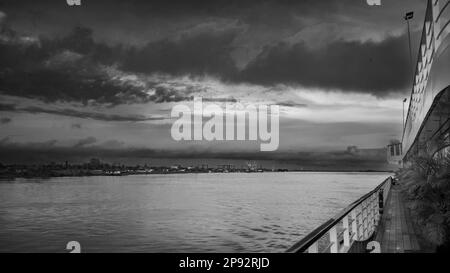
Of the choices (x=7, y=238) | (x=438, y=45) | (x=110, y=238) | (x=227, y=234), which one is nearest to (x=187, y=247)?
(x=227, y=234)

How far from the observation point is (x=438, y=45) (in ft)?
21.3

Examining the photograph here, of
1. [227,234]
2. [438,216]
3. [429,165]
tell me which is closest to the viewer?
[438,216]

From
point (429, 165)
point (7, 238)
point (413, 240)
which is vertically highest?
point (429, 165)

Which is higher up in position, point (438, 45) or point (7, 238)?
point (438, 45)

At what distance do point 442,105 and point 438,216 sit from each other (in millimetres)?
5361
